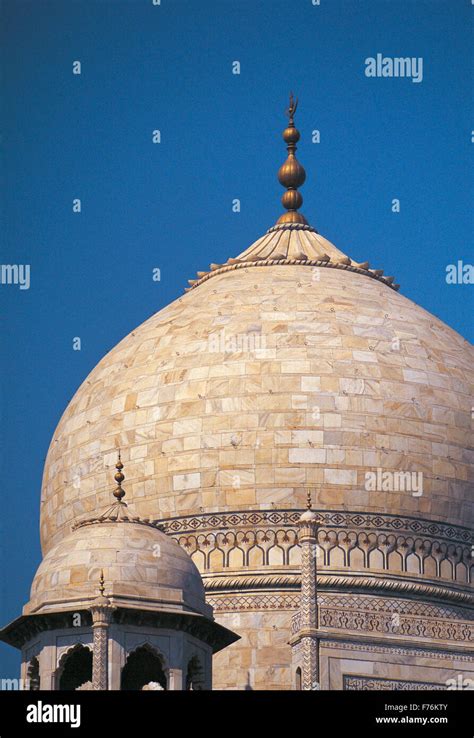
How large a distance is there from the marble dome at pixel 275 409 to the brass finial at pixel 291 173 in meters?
2.72

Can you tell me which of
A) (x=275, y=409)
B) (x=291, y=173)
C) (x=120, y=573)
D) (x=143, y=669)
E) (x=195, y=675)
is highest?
(x=291, y=173)

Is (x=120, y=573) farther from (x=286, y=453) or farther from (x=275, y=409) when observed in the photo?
(x=275, y=409)

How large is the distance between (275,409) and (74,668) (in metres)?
5.79

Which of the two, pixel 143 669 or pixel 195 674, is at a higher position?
pixel 143 669

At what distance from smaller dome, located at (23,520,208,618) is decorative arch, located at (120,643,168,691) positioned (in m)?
0.61

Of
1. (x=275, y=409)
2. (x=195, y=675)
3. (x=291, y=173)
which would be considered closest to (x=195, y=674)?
(x=195, y=675)

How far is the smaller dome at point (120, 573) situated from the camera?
2969 centimetres

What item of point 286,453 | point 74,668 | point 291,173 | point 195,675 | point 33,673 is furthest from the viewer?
point 291,173

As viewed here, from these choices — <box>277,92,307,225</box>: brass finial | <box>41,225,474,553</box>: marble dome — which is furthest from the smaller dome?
<box>277,92,307,225</box>: brass finial

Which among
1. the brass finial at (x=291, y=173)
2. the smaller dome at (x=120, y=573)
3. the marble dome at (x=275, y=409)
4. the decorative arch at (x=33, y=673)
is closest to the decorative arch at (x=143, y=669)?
the smaller dome at (x=120, y=573)

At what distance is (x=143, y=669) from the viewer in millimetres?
31281

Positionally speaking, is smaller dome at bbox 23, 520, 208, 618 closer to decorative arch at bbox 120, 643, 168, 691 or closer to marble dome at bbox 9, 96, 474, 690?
decorative arch at bbox 120, 643, 168, 691
